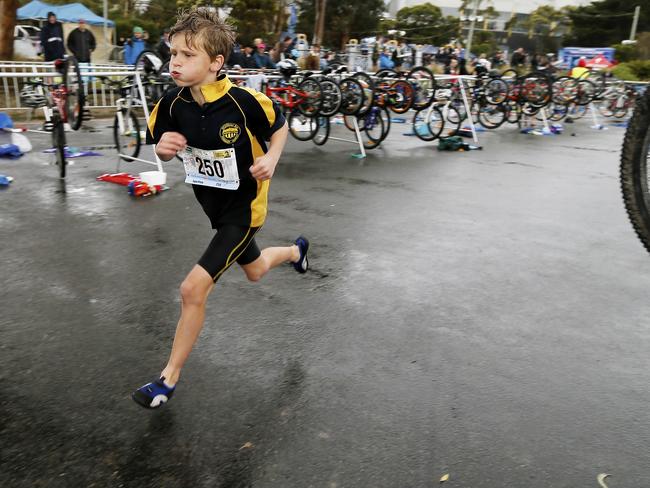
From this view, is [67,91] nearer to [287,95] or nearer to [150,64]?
[150,64]

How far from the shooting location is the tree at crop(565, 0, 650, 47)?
6469 centimetres

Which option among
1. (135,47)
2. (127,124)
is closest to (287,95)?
(127,124)

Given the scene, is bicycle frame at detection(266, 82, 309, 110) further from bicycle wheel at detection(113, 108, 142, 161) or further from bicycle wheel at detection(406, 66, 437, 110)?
bicycle wheel at detection(113, 108, 142, 161)

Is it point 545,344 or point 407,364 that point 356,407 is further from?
point 545,344

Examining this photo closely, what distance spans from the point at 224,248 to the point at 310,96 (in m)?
8.49

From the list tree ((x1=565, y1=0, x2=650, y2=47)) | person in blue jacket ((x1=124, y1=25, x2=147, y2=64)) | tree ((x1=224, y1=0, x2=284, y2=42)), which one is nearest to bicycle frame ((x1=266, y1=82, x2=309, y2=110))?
person in blue jacket ((x1=124, y1=25, x2=147, y2=64))

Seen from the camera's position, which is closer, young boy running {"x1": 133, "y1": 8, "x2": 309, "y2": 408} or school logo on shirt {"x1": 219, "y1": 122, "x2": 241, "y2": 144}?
young boy running {"x1": 133, "y1": 8, "x2": 309, "y2": 408}

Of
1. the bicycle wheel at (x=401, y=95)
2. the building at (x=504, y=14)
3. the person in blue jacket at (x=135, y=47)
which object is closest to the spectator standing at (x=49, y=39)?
the person in blue jacket at (x=135, y=47)

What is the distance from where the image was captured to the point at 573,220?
277 inches

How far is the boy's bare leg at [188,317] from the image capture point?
9.61 feet

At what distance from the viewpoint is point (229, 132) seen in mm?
3035

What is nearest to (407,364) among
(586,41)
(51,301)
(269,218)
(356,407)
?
(356,407)

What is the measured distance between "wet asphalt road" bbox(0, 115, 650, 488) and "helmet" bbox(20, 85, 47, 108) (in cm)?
714

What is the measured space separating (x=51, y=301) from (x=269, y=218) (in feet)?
9.26
